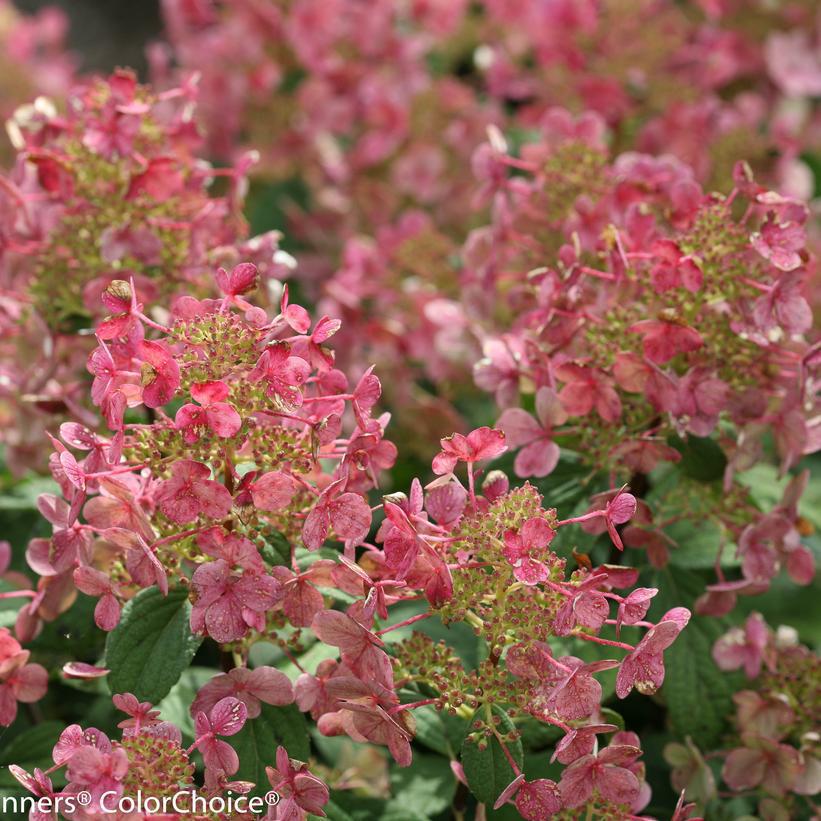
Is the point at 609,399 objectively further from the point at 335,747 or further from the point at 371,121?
the point at 371,121

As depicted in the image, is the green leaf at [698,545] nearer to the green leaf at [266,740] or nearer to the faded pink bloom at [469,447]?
the faded pink bloom at [469,447]

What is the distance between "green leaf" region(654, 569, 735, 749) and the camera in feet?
3.56

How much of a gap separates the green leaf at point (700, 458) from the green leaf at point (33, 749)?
0.67m

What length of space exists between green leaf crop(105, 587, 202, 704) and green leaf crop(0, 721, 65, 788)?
192 mm

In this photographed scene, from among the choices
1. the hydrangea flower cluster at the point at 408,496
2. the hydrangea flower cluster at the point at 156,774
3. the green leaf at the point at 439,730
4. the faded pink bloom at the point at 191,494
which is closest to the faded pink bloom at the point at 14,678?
the hydrangea flower cluster at the point at 408,496

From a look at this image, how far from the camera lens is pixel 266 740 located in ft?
3.00

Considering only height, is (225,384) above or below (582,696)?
above

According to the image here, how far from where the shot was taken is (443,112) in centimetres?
193

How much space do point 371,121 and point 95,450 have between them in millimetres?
1182

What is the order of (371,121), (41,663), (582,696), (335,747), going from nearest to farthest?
1. (582,696)
2. (41,663)
3. (335,747)
4. (371,121)

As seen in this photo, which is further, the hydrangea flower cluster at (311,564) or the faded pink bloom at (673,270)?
the faded pink bloom at (673,270)

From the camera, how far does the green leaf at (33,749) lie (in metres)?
1.02

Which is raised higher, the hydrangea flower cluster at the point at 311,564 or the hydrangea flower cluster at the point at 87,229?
the hydrangea flower cluster at the point at 87,229

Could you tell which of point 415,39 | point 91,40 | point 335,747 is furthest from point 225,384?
point 91,40
